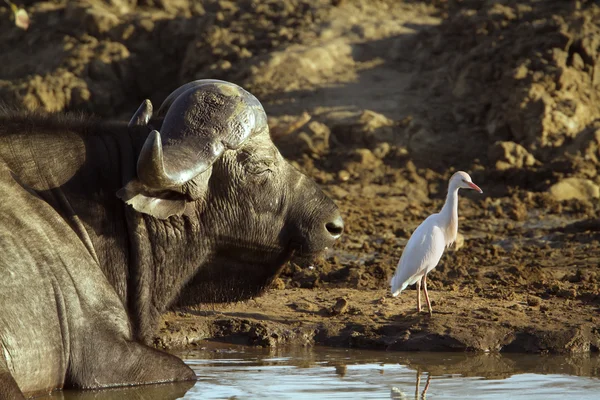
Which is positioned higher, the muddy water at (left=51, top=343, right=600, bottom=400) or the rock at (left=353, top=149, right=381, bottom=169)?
the rock at (left=353, top=149, right=381, bottom=169)

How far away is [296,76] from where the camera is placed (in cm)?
1514

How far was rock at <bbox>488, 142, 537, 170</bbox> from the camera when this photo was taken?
43.3ft

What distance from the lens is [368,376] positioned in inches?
249

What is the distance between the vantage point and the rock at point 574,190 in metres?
12.5

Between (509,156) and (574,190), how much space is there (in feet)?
3.17

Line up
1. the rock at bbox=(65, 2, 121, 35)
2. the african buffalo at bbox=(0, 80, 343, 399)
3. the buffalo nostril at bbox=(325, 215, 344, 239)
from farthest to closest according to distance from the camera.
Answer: the rock at bbox=(65, 2, 121, 35) < the buffalo nostril at bbox=(325, 215, 344, 239) < the african buffalo at bbox=(0, 80, 343, 399)

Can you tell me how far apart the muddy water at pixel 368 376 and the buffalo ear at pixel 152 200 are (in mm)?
780

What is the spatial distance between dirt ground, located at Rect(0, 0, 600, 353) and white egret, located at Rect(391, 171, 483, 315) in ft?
0.66

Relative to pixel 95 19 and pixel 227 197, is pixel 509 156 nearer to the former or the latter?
pixel 95 19

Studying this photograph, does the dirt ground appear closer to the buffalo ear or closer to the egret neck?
the egret neck

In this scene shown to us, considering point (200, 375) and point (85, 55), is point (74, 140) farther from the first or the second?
point (85, 55)

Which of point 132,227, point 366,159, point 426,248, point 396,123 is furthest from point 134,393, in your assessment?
point 396,123

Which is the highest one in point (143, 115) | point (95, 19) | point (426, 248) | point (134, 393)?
point (95, 19)

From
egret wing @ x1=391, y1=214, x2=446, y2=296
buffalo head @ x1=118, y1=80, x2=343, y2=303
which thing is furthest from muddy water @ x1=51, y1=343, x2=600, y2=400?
egret wing @ x1=391, y1=214, x2=446, y2=296
